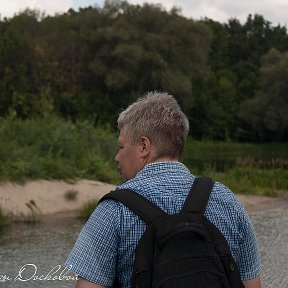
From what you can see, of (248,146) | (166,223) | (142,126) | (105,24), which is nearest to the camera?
(166,223)

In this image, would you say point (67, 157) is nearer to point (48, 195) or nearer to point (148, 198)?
point (48, 195)

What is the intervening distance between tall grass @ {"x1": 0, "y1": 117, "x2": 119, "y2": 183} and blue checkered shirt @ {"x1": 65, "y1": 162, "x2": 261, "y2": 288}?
1669 centimetres

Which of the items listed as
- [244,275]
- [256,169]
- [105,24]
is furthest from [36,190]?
[105,24]

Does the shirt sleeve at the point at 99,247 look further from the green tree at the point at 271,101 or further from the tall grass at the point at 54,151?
the green tree at the point at 271,101

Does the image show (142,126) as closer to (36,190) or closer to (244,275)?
(244,275)

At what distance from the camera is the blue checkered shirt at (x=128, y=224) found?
82.4 inches

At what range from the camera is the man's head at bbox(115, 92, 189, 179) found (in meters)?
2.26

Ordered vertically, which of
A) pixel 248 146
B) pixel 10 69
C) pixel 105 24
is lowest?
pixel 248 146

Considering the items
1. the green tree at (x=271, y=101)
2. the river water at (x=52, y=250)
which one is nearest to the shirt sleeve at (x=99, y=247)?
the river water at (x=52, y=250)

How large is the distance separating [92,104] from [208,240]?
4753cm

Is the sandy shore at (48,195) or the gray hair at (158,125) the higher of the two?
the gray hair at (158,125)

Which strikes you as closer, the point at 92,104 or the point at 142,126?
the point at 142,126

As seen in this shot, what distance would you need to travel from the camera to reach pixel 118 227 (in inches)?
82.3

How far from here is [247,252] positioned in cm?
235
